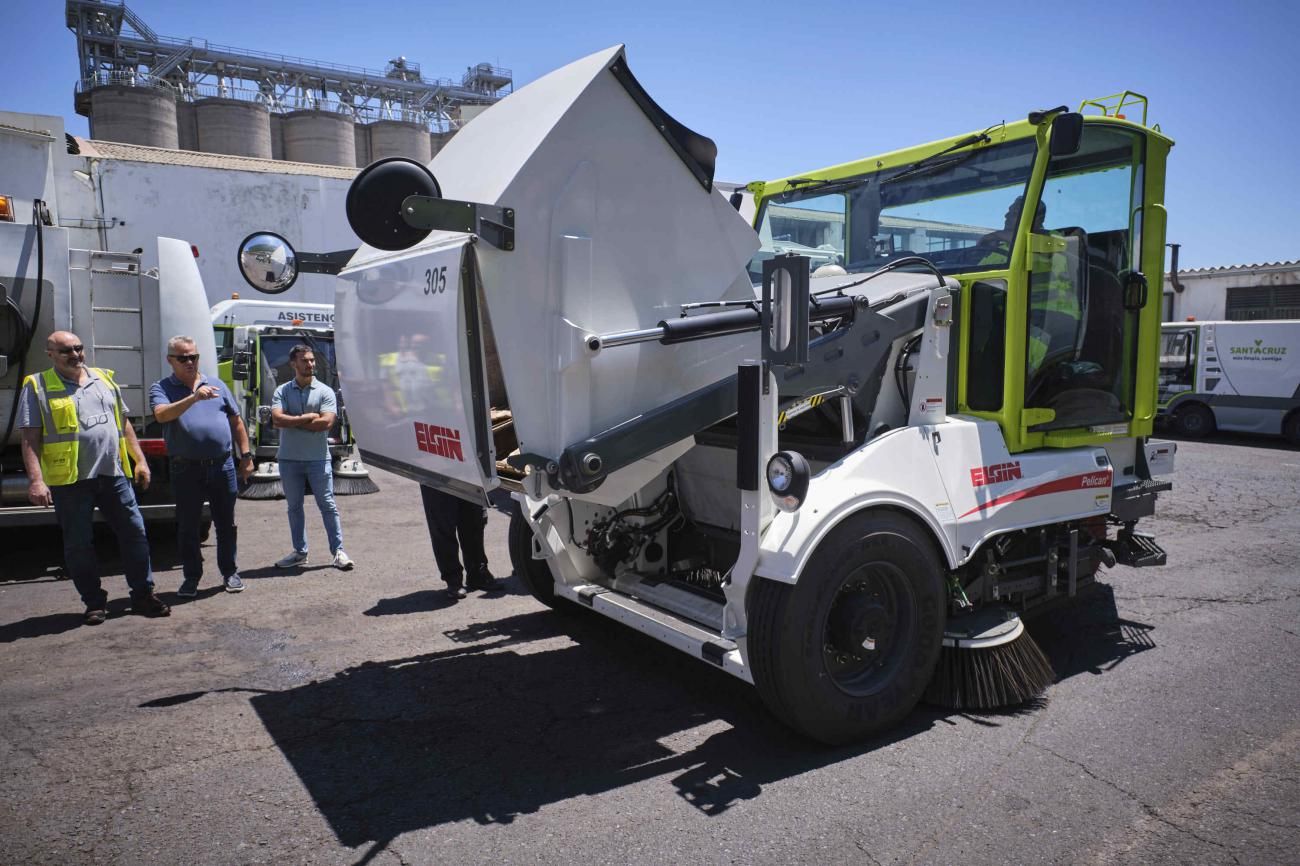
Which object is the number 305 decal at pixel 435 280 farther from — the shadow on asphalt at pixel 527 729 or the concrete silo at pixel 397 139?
the concrete silo at pixel 397 139

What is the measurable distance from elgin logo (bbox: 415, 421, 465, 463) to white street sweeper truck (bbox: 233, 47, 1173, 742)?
19 millimetres

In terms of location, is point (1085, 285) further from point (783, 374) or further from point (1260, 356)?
point (1260, 356)

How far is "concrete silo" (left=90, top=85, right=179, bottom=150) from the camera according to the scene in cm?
3175

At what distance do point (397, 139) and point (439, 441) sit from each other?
39053 mm

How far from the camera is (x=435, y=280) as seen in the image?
343 cm

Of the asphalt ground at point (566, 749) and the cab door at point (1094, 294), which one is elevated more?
the cab door at point (1094, 294)

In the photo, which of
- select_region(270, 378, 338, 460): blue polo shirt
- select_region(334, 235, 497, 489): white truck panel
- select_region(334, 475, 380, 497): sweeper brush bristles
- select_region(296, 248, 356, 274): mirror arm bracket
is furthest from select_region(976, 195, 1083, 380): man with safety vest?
select_region(334, 475, 380, 497): sweeper brush bristles

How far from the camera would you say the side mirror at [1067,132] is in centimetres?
395

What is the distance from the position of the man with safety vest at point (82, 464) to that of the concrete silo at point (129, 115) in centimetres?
3213

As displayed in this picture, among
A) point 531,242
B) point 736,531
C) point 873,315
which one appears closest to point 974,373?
point 873,315

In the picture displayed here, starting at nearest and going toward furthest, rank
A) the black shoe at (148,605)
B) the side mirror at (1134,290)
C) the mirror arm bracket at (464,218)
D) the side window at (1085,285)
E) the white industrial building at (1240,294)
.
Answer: the mirror arm bracket at (464,218), the side window at (1085,285), the side mirror at (1134,290), the black shoe at (148,605), the white industrial building at (1240,294)

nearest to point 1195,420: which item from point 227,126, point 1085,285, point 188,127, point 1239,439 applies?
point 1239,439

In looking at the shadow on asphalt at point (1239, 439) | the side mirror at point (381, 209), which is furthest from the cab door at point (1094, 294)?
the shadow on asphalt at point (1239, 439)

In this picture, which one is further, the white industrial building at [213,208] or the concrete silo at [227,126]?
the concrete silo at [227,126]
